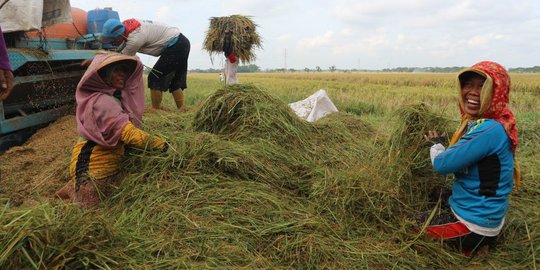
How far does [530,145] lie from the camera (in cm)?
504

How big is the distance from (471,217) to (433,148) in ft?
1.51

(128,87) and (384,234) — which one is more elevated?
(128,87)

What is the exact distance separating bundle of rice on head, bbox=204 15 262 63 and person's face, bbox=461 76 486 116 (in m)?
5.32

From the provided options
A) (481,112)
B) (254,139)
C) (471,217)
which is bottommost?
(471,217)

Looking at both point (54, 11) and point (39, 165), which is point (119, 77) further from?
point (54, 11)

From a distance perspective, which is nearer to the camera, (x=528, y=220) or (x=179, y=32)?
(x=528, y=220)

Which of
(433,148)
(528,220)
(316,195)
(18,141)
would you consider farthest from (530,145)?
(18,141)

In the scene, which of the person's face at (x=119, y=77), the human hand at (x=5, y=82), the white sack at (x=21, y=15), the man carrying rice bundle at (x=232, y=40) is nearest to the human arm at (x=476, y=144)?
the person's face at (x=119, y=77)

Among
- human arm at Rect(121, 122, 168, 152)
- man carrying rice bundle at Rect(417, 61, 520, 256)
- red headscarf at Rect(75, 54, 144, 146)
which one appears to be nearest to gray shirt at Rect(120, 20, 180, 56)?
red headscarf at Rect(75, 54, 144, 146)

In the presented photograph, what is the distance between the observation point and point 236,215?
2412 mm

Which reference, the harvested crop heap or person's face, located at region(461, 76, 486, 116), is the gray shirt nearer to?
the harvested crop heap

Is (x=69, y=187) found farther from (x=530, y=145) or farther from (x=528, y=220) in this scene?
(x=530, y=145)

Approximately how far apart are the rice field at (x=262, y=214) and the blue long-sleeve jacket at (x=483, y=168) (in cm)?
27

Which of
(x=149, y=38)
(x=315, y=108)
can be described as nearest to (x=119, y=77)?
(x=149, y=38)
